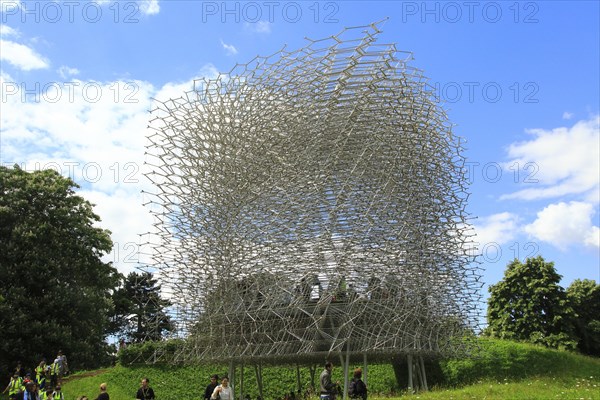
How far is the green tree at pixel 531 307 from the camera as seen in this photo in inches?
1435

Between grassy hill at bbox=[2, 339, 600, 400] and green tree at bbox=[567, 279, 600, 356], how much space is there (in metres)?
8.25

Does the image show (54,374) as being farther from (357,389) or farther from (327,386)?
(357,389)

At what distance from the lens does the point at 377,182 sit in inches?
904

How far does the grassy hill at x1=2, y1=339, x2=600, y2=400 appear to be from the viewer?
26062 millimetres

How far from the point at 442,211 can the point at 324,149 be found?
21.0ft

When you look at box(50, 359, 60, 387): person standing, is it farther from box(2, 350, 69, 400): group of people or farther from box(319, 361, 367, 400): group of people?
box(319, 361, 367, 400): group of people

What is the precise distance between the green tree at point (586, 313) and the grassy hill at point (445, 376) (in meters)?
8.25

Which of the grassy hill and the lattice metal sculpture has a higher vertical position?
the lattice metal sculpture

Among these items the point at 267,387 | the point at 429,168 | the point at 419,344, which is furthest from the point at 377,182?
the point at 267,387

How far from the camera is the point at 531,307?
3753 centimetres

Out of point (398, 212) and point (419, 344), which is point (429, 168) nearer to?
point (398, 212)

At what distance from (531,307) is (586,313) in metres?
5.59

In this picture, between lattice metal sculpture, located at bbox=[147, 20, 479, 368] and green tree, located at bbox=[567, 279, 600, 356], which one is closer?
lattice metal sculpture, located at bbox=[147, 20, 479, 368]

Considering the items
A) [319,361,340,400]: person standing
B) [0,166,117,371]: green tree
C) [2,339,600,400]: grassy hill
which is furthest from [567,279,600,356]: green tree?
[0,166,117,371]: green tree
